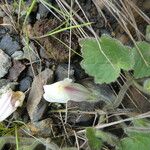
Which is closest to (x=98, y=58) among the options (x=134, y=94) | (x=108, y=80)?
(x=108, y=80)

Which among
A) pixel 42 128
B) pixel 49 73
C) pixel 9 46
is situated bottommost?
pixel 42 128

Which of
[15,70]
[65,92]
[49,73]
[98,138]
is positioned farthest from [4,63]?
[98,138]

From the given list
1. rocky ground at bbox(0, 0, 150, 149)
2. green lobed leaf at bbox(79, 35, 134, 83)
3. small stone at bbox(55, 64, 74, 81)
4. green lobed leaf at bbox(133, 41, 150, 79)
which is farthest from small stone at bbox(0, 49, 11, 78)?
green lobed leaf at bbox(133, 41, 150, 79)

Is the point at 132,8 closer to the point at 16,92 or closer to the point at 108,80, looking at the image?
the point at 108,80

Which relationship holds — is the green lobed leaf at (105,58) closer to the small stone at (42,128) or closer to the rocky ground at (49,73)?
the rocky ground at (49,73)

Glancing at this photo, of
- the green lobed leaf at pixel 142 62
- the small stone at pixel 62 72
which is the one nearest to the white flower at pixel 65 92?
the small stone at pixel 62 72

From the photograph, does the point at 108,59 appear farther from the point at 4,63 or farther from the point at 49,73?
the point at 4,63

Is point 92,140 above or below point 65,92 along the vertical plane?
below

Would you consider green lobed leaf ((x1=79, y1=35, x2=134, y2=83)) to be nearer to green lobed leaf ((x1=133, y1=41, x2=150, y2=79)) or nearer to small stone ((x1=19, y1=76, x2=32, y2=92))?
green lobed leaf ((x1=133, y1=41, x2=150, y2=79))
